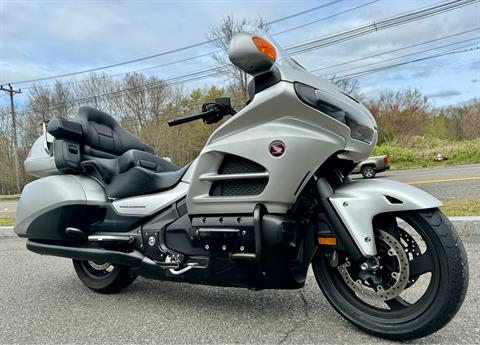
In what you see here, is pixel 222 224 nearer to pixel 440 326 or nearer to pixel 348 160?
pixel 348 160

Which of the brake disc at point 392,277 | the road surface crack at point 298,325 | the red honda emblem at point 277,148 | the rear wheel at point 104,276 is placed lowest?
the road surface crack at point 298,325

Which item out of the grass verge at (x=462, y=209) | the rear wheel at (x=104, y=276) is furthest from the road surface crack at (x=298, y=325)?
the grass verge at (x=462, y=209)

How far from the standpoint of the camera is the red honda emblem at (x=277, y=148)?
2.18 meters

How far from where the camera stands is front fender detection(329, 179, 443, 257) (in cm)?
205

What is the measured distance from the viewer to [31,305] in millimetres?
3098

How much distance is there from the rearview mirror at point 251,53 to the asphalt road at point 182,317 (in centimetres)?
155

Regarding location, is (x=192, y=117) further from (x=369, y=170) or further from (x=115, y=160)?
(x=369, y=170)

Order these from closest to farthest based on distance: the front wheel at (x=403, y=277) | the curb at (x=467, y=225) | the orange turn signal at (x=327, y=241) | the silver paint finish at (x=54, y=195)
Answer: the front wheel at (x=403, y=277), the orange turn signal at (x=327, y=241), the silver paint finish at (x=54, y=195), the curb at (x=467, y=225)

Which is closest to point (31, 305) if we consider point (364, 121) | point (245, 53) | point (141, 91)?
point (245, 53)

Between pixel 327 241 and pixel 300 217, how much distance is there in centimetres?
21

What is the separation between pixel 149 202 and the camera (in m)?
2.80

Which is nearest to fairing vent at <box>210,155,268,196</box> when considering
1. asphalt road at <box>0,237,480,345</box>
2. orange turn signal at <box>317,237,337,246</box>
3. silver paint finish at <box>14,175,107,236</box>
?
orange turn signal at <box>317,237,337,246</box>

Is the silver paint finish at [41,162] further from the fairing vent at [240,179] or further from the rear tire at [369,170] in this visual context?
the rear tire at [369,170]

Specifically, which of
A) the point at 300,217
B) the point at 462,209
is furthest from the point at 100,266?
the point at 462,209
